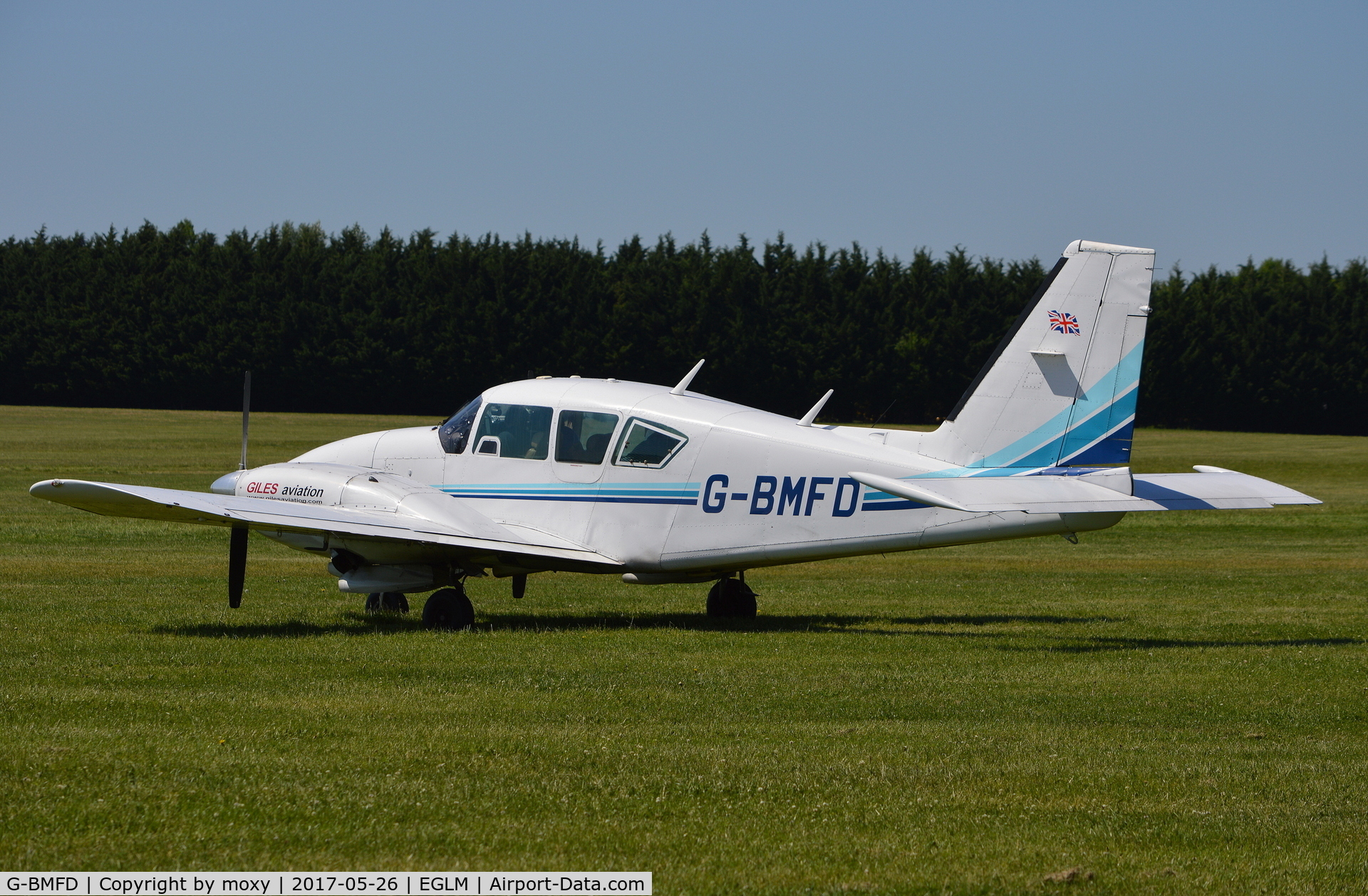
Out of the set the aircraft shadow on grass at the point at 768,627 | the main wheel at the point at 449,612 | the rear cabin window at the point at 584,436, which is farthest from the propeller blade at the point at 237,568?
the rear cabin window at the point at 584,436

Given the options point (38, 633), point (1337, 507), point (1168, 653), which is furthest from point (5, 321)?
point (1168, 653)

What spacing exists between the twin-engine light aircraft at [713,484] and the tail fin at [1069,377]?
16 mm

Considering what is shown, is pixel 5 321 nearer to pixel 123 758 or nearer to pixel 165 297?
pixel 165 297

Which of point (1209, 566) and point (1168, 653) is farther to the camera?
point (1209, 566)

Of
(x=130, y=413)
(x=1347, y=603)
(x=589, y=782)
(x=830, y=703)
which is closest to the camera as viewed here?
(x=589, y=782)

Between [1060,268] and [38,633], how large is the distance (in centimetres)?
1021

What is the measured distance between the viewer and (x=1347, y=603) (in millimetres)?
18438

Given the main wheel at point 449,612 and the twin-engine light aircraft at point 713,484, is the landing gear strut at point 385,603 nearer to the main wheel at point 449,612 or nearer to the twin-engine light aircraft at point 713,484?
the twin-engine light aircraft at point 713,484

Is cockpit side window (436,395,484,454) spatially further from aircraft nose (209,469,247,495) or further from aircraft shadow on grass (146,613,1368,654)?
aircraft nose (209,469,247,495)

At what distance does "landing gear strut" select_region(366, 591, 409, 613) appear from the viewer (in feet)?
54.0

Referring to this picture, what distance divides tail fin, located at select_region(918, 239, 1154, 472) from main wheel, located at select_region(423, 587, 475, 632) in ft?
16.2

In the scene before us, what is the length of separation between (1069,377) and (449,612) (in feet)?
21.6

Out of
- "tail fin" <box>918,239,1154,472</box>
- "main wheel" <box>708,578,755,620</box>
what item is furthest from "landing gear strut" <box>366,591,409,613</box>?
"tail fin" <box>918,239,1154,472</box>

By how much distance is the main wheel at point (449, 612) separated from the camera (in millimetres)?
15219
